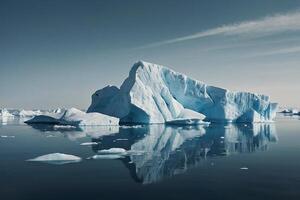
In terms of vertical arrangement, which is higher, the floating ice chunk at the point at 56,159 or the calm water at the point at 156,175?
the floating ice chunk at the point at 56,159

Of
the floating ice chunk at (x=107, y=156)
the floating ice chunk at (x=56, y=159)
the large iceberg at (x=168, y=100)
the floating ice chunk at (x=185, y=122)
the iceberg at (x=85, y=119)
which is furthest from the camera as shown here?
the floating ice chunk at (x=185, y=122)

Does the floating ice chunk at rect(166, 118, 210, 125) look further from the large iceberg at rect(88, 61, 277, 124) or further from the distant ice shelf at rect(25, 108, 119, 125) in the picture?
the distant ice shelf at rect(25, 108, 119, 125)

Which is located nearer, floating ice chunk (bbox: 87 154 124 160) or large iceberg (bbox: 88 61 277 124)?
floating ice chunk (bbox: 87 154 124 160)

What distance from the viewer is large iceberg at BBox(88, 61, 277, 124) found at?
3772 cm

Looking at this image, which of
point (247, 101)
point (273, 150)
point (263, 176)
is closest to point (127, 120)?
point (247, 101)

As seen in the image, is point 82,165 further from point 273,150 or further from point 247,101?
point 247,101

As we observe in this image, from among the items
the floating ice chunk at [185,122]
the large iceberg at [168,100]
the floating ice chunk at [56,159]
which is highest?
the large iceberg at [168,100]

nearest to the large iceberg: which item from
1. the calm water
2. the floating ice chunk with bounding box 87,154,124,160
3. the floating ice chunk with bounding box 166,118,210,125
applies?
the floating ice chunk with bounding box 166,118,210,125

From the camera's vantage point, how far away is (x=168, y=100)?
132 ft

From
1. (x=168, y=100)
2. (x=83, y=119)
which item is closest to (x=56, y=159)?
(x=83, y=119)

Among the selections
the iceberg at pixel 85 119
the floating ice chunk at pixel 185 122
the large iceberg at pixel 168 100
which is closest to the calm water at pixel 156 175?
the iceberg at pixel 85 119

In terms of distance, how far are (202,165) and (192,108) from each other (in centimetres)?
3038

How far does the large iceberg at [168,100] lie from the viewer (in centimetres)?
3772

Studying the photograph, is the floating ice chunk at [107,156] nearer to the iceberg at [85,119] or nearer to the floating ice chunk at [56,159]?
the floating ice chunk at [56,159]
